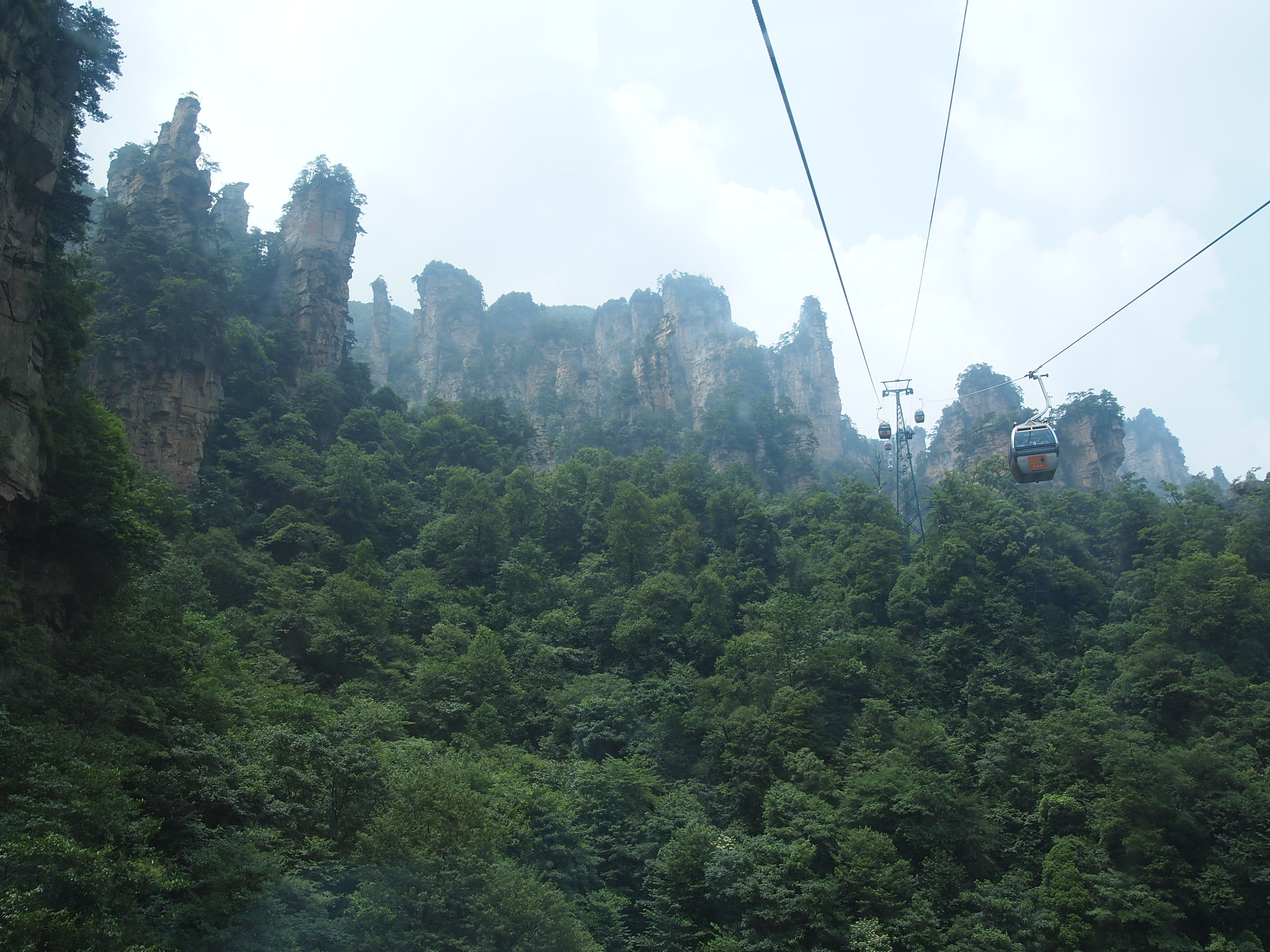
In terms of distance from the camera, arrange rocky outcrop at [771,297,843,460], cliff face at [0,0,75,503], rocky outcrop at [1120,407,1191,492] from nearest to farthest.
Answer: cliff face at [0,0,75,503], rocky outcrop at [771,297,843,460], rocky outcrop at [1120,407,1191,492]

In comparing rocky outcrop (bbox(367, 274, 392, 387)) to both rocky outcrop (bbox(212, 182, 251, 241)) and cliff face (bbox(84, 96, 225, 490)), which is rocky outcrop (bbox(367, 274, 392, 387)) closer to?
rocky outcrop (bbox(212, 182, 251, 241))

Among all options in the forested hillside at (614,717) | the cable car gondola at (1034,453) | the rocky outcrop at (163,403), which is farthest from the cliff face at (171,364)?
the cable car gondola at (1034,453)

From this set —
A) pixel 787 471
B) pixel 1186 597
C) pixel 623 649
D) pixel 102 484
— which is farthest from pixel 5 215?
pixel 787 471

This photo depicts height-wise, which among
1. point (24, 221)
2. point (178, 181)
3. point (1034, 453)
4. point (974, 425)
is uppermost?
point (178, 181)

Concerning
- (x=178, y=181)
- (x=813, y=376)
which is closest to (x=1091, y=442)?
(x=813, y=376)

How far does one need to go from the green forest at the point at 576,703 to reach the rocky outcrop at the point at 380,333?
36529 millimetres

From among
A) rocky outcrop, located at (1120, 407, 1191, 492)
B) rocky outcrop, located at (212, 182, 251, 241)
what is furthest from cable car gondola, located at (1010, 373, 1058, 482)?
rocky outcrop, located at (1120, 407, 1191, 492)

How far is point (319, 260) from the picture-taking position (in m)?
48.7

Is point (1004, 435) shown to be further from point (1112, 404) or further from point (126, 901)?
point (126, 901)

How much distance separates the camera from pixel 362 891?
1375cm

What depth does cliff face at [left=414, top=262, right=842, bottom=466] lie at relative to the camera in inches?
2908

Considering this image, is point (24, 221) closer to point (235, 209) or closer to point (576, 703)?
point (576, 703)

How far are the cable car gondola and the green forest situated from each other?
9306 mm

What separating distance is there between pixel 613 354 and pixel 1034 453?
7047 centimetres
